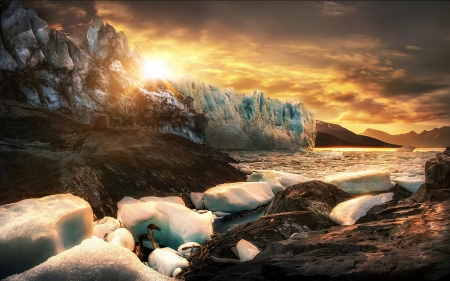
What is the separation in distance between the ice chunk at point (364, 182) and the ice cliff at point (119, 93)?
26632mm

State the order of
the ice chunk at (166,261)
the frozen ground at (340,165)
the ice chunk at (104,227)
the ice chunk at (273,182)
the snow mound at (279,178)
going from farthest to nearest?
the frozen ground at (340,165)
the snow mound at (279,178)
the ice chunk at (273,182)
the ice chunk at (104,227)
the ice chunk at (166,261)

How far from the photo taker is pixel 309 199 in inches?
149

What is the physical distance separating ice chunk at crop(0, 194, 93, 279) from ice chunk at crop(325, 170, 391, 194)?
4.58 metres

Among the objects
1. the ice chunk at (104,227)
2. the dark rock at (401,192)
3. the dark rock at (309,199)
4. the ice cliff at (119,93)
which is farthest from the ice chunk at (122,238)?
the ice cliff at (119,93)

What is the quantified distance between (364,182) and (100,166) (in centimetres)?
478

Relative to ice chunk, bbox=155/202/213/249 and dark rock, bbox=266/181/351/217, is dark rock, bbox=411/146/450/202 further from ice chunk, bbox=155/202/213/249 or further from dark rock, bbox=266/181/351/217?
ice chunk, bbox=155/202/213/249

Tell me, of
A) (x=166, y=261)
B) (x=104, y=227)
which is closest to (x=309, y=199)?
(x=166, y=261)

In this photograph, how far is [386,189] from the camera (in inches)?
227

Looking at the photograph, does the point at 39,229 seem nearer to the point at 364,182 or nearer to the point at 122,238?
the point at 122,238

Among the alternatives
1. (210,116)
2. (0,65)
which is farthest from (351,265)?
(210,116)

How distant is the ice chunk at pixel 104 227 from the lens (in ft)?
12.0

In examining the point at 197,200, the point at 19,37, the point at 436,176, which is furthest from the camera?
the point at 19,37

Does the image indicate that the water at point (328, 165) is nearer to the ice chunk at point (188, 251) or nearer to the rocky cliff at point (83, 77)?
the ice chunk at point (188, 251)

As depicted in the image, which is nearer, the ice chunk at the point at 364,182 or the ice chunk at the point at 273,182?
the ice chunk at the point at 364,182
